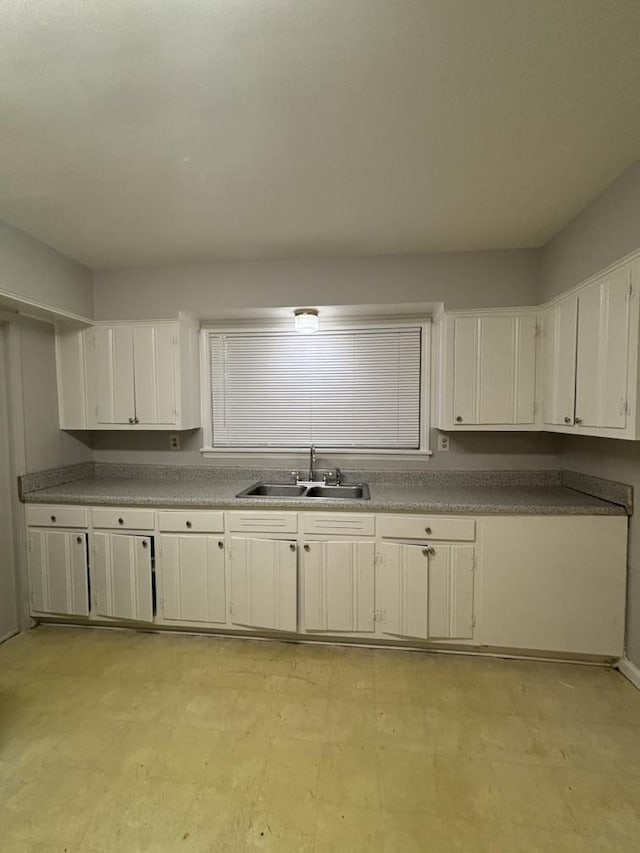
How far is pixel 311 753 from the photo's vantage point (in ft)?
5.08

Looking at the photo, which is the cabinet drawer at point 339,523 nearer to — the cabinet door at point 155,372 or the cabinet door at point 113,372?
the cabinet door at point 155,372

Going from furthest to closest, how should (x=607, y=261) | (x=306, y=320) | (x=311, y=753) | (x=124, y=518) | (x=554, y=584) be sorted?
(x=306, y=320) → (x=124, y=518) → (x=554, y=584) → (x=607, y=261) → (x=311, y=753)

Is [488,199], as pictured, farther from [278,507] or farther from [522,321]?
[278,507]

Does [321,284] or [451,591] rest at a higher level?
[321,284]

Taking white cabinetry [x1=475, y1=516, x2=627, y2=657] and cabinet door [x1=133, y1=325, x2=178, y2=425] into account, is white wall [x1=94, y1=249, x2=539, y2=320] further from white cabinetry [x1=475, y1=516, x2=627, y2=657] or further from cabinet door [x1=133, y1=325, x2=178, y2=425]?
white cabinetry [x1=475, y1=516, x2=627, y2=657]

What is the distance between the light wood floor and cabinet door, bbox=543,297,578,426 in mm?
1512

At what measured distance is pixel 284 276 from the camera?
8.59 ft

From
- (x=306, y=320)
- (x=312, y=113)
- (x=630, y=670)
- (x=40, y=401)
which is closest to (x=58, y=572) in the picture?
(x=40, y=401)

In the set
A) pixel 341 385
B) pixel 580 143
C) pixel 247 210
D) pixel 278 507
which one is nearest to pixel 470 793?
pixel 278 507

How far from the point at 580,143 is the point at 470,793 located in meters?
2.66

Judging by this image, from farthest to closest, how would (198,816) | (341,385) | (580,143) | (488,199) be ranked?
(341,385) → (488,199) → (580,143) → (198,816)

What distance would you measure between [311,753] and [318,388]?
218 centimetres

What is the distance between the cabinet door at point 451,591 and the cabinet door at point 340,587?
0.37 m

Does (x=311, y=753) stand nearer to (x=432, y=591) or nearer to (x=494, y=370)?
(x=432, y=591)
